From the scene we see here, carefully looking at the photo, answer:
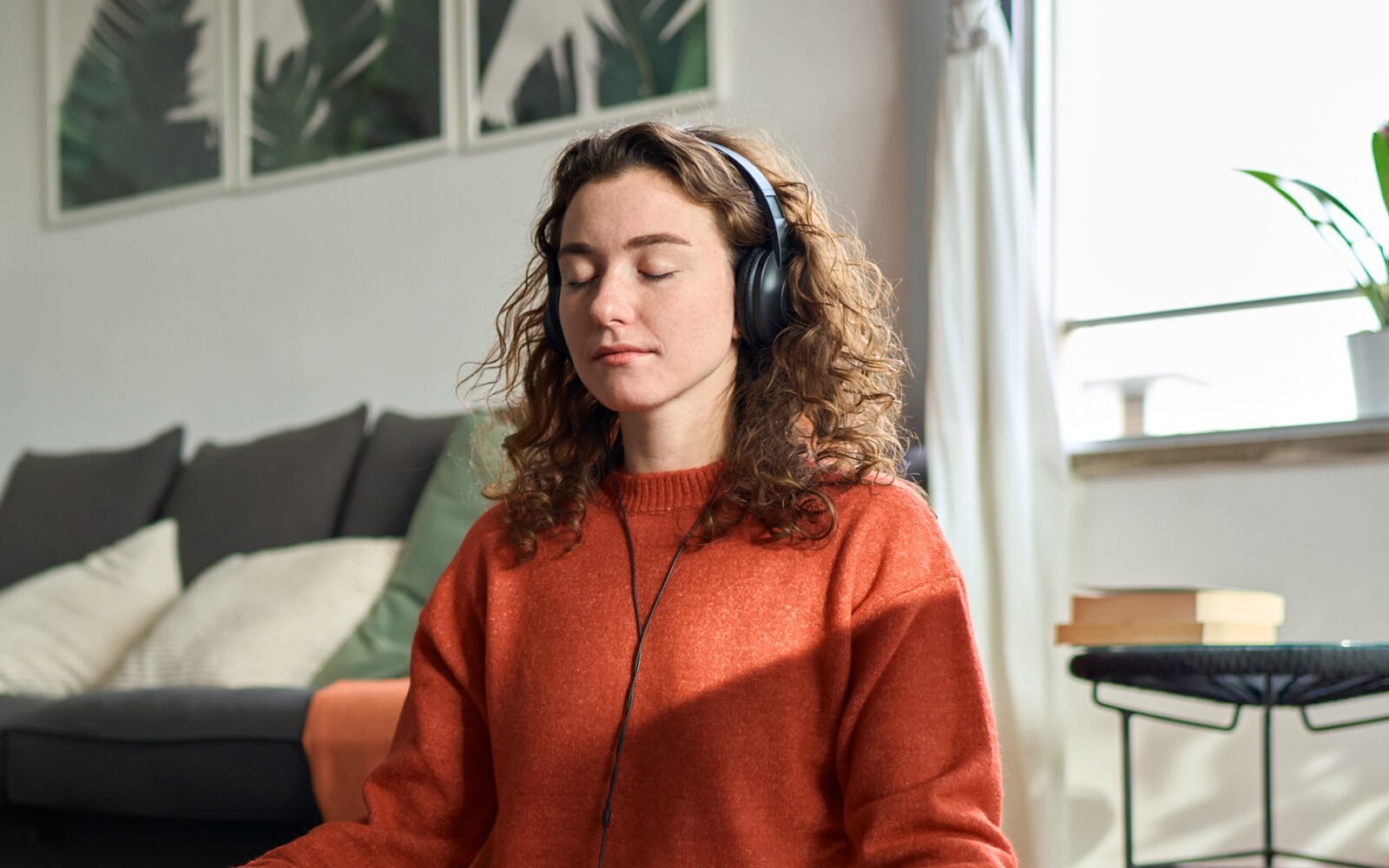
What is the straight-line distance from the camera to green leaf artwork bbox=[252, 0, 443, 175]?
3.51 m

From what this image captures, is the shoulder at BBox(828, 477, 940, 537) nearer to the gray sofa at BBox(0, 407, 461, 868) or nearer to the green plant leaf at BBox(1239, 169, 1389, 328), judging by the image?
the gray sofa at BBox(0, 407, 461, 868)

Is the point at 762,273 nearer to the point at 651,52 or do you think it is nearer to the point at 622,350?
the point at 622,350

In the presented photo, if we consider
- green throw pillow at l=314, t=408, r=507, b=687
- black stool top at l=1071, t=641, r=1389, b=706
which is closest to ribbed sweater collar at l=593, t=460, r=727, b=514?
black stool top at l=1071, t=641, r=1389, b=706

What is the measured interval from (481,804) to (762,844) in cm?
27

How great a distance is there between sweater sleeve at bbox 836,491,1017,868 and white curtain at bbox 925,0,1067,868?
4.60 feet

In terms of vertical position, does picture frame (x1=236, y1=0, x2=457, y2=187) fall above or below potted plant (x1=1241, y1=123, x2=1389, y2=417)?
above

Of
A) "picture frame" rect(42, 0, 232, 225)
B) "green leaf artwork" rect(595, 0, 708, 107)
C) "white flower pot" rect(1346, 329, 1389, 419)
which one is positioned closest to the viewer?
"white flower pot" rect(1346, 329, 1389, 419)

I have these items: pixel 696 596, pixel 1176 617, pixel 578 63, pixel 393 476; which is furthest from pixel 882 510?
pixel 578 63

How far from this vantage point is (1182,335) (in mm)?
2629

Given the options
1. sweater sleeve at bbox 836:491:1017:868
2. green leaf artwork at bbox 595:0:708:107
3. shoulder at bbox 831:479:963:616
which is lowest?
sweater sleeve at bbox 836:491:1017:868

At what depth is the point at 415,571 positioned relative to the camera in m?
2.51

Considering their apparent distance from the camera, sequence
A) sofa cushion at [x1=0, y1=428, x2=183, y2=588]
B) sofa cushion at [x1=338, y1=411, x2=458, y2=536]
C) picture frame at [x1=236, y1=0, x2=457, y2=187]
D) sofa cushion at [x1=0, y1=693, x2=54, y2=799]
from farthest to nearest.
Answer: picture frame at [x1=236, y1=0, x2=457, y2=187] → sofa cushion at [x1=0, y1=428, x2=183, y2=588] → sofa cushion at [x1=338, y1=411, x2=458, y2=536] → sofa cushion at [x1=0, y1=693, x2=54, y2=799]

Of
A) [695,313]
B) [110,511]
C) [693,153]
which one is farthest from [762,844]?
[110,511]

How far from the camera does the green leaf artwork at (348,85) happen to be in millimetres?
3506
